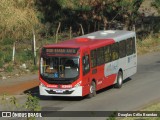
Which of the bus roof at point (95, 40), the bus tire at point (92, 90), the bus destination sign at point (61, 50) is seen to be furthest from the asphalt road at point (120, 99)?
the bus roof at point (95, 40)

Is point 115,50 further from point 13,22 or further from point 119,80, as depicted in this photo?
point 13,22

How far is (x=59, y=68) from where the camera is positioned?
84.3 ft

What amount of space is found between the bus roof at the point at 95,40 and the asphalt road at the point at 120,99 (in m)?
2.41

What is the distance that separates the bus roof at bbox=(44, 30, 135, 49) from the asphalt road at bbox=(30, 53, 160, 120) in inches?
94.9

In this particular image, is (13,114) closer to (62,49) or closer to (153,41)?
(62,49)

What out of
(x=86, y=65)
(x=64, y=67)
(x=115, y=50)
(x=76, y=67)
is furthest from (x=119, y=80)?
(x=64, y=67)

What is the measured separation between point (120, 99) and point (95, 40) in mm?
3464

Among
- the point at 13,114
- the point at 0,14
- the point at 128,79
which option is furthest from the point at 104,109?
the point at 0,14

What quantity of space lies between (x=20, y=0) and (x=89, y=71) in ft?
61.2

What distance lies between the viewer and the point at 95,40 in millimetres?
28109

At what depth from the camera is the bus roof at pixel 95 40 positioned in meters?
26.3

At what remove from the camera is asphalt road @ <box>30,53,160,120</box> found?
24250 millimetres

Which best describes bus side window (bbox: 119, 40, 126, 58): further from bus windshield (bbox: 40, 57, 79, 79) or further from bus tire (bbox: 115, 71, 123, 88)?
bus windshield (bbox: 40, 57, 79, 79)

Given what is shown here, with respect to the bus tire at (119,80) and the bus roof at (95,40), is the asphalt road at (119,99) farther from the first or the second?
the bus roof at (95,40)
